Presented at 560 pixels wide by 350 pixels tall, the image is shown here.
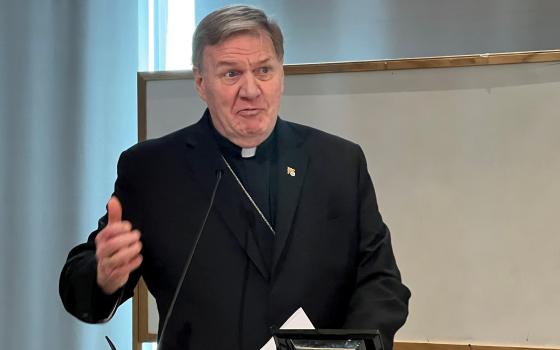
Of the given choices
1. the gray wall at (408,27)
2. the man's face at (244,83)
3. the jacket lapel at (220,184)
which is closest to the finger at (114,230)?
the jacket lapel at (220,184)

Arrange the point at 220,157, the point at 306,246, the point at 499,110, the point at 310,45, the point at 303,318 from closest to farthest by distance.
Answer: the point at 303,318 → the point at 306,246 → the point at 220,157 → the point at 499,110 → the point at 310,45

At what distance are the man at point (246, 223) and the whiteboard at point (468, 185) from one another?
2.92 feet

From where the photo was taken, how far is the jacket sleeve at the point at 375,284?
1303mm

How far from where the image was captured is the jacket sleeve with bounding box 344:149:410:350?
1303 mm

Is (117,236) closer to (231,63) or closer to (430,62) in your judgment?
(231,63)

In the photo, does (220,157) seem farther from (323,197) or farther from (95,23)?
(95,23)

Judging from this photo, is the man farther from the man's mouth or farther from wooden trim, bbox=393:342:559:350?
wooden trim, bbox=393:342:559:350

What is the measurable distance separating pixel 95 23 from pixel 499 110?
161 cm

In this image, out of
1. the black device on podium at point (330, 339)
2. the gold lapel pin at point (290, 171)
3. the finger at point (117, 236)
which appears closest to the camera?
the black device on podium at point (330, 339)

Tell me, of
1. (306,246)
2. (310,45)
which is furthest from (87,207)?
(306,246)

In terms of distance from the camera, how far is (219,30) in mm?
1410

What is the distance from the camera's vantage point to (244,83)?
4.68ft

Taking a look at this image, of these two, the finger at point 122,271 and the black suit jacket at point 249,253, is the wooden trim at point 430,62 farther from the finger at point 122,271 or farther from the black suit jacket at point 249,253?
the finger at point 122,271

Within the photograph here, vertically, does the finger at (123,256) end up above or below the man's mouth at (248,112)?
below
